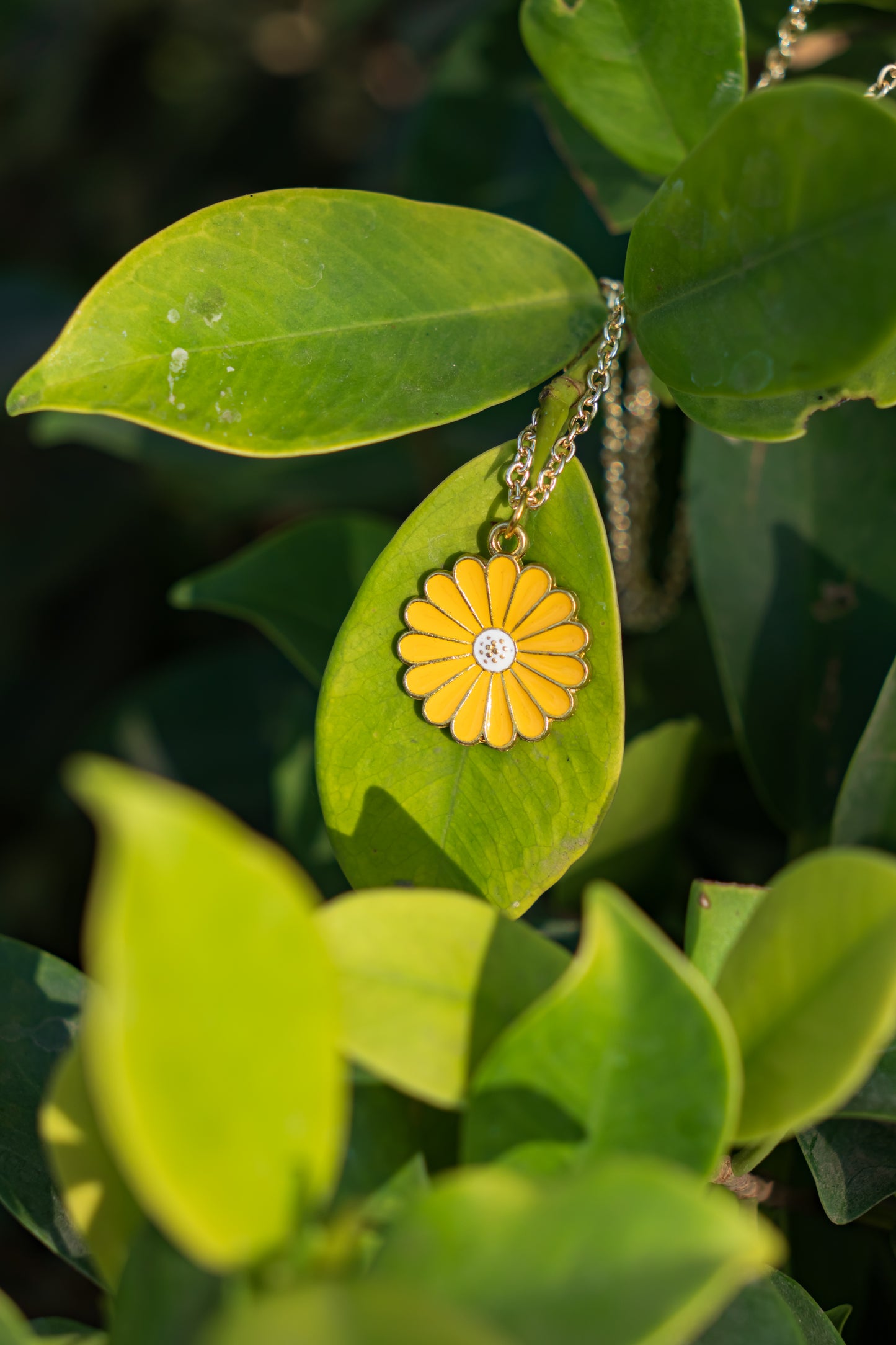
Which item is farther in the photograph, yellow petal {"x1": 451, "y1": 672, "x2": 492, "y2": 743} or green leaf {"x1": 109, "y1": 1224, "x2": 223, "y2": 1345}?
yellow petal {"x1": 451, "y1": 672, "x2": 492, "y2": 743}

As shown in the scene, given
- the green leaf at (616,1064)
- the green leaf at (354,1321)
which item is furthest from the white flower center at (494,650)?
the green leaf at (354,1321)

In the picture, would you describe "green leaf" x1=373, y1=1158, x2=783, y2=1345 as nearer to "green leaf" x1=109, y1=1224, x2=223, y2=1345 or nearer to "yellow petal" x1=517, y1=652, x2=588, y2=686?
"green leaf" x1=109, y1=1224, x2=223, y2=1345

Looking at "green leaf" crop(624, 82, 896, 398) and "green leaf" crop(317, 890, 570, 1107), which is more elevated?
"green leaf" crop(624, 82, 896, 398)

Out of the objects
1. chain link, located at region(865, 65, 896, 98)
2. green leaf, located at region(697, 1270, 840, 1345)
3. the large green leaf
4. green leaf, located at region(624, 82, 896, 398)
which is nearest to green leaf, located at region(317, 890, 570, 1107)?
green leaf, located at region(697, 1270, 840, 1345)

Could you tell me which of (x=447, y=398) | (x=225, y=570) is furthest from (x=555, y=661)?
(x=225, y=570)

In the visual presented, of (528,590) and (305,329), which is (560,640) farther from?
(305,329)

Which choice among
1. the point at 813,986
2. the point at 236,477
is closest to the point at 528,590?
the point at 813,986
